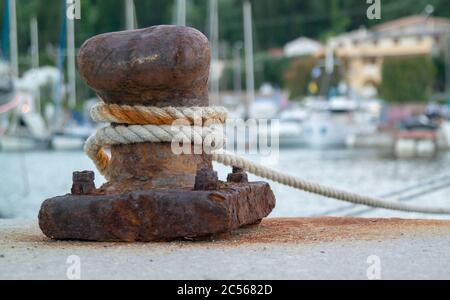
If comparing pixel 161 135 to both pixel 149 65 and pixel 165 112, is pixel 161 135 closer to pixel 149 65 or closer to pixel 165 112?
pixel 165 112

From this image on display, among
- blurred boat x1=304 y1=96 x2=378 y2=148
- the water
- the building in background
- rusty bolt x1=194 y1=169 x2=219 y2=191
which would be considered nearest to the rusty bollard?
rusty bolt x1=194 y1=169 x2=219 y2=191

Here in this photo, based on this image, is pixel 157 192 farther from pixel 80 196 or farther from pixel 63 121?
pixel 63 121

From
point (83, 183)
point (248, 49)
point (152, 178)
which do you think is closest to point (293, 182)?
point (152, 178)

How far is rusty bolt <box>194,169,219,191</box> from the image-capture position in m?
5.57

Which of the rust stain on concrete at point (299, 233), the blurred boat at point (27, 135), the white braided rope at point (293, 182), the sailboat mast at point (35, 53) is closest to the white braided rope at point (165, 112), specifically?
the white braided rope at point (293, 182)

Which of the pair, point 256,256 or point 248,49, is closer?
point 256,256

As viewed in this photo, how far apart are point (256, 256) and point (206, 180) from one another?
2.30ft

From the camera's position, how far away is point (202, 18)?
78.6 meters

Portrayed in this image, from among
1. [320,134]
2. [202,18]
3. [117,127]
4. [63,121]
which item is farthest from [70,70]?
[117,127]

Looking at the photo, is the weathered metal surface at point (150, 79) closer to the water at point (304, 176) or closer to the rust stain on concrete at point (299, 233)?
the rust stain on concrete at point (299, 233)

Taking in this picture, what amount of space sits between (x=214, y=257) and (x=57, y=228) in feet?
3.95

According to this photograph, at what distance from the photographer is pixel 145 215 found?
18.1 ft

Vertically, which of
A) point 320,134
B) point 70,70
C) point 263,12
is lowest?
point 320,134

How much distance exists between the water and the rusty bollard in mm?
6343
